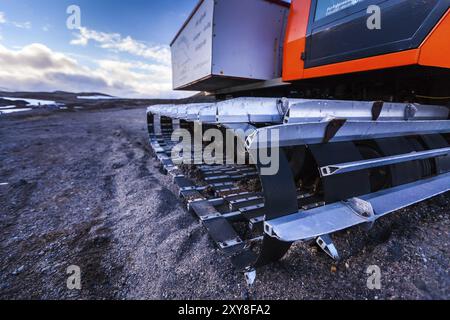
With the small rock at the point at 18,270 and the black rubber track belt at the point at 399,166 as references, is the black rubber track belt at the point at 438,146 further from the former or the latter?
the small rock at the point at 18,270

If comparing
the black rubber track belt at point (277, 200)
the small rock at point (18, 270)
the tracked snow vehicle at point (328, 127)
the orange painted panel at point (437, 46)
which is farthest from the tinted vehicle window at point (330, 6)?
the small rock at point (18, 270)

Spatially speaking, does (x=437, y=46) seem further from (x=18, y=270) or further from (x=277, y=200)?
(x=18, y=270)

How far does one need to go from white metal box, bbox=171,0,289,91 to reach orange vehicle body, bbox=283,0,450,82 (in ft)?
2.58

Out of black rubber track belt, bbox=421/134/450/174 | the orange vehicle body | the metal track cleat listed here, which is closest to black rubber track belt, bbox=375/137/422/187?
black rubber track belt, bbox=421/134/450/174

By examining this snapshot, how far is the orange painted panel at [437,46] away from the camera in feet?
5.42

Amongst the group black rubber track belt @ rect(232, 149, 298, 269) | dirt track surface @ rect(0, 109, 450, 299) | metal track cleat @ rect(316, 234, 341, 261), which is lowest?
dirt track surface @ rect(0, 109, 450, 299)

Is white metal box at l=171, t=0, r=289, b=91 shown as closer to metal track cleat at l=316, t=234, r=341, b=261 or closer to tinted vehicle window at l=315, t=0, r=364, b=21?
tinted vehicle window at l=315, t=0, r=364, b=21

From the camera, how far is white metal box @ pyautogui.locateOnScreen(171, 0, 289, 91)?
3.54 metres

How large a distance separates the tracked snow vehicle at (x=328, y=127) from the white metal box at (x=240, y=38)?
0.03 metres

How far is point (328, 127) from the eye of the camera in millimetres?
1344

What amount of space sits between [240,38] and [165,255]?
3.44m

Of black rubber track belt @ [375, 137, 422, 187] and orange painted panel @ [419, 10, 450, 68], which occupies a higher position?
orange painted panel @ [419, 10, 450, 68]

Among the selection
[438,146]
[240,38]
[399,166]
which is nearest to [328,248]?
[399,166]

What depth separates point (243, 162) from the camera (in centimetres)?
347
